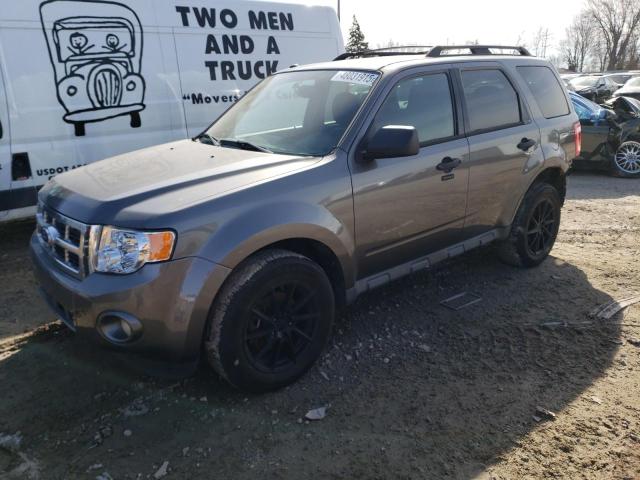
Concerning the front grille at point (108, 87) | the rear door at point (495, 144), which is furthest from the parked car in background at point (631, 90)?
the front grille at point (108, 87)

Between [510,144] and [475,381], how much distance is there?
6.59 ft

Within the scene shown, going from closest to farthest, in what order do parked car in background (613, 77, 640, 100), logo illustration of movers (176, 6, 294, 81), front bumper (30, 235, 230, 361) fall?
front bumper (30, 235, 230, 361), logo illustration of movers (176, 6, 294, 81), parked car in background (613, 77, 640, 100)

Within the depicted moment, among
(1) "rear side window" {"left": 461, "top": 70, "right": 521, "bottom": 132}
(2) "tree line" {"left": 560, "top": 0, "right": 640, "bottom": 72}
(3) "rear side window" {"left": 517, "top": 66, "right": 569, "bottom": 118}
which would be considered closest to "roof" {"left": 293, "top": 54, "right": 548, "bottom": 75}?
(1) "rear side window" {"left": 461, "top": 70, "right": 521, "bottom": 132}

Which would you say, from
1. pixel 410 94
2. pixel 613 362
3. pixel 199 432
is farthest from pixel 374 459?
pixel 410 94

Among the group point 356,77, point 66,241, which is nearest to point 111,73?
point 356,77

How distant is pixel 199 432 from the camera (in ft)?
9.07

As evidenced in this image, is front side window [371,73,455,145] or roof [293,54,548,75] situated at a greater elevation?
roof [293,54,548,75]

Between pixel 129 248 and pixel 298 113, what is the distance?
1667 millimetres

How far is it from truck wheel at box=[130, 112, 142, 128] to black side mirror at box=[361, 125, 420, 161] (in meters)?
3.67

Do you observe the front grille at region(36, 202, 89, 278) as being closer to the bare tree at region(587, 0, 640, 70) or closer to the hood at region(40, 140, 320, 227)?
the hood at region(40, 140, 320, 227)

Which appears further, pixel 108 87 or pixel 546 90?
pixel 108 87

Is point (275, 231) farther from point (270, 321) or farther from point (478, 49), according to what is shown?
point (478, 49)

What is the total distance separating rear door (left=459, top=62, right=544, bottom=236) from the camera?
4043mm

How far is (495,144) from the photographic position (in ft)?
13.5
